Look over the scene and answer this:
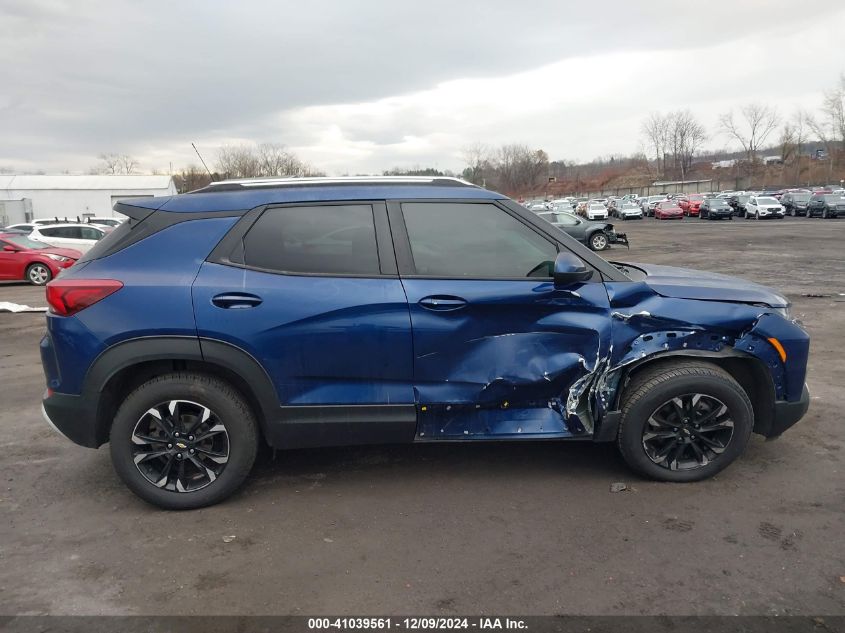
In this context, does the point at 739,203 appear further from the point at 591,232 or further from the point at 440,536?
the point at 440,536

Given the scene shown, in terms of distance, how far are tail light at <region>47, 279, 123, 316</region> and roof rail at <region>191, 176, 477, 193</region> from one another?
2.72 feet

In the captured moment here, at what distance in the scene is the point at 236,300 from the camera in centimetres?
348

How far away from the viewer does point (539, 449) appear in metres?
4.45

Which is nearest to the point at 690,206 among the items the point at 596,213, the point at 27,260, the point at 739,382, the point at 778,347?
the point at 596,213

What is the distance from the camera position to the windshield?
52.7 feet

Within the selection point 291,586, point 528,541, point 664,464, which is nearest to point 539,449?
point 664,464

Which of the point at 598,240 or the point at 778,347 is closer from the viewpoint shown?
the point at 778,347

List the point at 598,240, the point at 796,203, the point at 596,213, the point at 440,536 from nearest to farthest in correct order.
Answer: the point at 440,536
the point at 598,240
the point at 796,203
the point at 596,213

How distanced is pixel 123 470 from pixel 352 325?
5.16 ft

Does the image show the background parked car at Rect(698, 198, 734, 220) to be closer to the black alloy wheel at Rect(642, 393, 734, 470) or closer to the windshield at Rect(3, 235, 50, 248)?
the windshield at Rect(3, 235, 50, 248)

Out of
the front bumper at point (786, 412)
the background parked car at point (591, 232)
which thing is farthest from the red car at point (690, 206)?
the front bumper at point (786, 412)

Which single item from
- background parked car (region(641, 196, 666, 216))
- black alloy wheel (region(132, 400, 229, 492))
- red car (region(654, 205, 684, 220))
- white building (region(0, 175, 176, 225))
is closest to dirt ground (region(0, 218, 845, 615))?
black alloy wheel (region(132, 400, 229, 492))

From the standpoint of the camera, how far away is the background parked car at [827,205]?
41.7 meters

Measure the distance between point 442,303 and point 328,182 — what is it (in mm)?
1130
